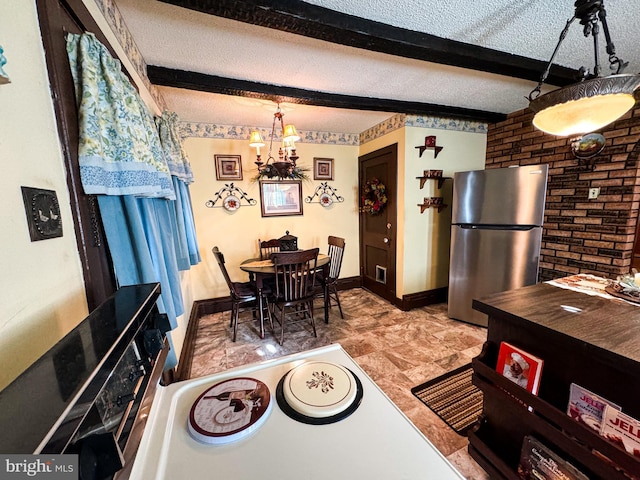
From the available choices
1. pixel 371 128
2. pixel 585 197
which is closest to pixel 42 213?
pixel 371 128

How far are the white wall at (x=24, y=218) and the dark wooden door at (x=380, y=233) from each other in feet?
9.48

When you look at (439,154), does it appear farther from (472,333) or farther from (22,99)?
(22,99)

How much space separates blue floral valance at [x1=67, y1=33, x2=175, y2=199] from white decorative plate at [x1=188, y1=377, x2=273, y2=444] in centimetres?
79

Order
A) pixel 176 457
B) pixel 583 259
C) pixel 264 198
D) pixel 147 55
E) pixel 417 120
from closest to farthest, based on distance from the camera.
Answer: pixel 176 457
pixel 147 55
pixel 583 259
pixel 417 120
pixel 264 198

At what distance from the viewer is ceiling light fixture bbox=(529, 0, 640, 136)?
913mm

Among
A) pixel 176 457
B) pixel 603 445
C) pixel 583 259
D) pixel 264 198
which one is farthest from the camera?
pixel 264 198

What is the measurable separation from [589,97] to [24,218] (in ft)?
6.05

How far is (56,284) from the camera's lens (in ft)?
2.26

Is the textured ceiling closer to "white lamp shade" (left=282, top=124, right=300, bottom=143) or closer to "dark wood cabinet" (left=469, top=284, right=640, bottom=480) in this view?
"white lamp shade" (left=282, top=124, right=300, bottom=143)

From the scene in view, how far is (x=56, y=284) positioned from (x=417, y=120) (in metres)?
3.18

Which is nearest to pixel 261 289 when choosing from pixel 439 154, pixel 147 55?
pixel 147 55

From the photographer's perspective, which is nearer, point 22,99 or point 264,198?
point 22,99

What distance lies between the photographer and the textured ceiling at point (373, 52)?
136cm

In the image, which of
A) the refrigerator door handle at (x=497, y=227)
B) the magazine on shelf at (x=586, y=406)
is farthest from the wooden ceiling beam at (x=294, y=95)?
the magazine on shelf at (x=586, y=406)
